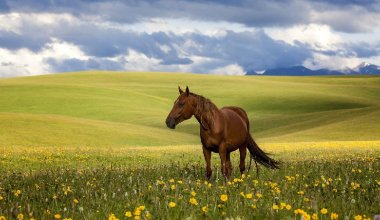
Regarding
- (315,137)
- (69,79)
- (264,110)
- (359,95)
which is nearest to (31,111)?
(264,110)

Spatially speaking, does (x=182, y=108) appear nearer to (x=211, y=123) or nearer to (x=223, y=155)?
(x=211, y=123)

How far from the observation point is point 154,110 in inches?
4205

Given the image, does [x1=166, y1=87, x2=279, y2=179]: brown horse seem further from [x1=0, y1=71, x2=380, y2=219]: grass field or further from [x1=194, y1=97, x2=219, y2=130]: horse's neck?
[x1=0, y1=71, x2=380, y2=219]: grass field

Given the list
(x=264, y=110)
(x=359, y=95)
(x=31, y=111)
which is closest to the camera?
(x=31, y=111)

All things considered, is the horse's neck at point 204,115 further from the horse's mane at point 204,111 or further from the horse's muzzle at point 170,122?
the horse's muzzle at point 170,122

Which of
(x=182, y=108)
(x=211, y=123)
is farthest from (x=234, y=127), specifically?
(x=182, y=108)

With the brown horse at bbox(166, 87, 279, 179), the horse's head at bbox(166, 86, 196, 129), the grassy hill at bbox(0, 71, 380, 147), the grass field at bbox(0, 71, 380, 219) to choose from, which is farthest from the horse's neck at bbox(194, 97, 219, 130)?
the grassy hill at bbox(0, 71, 380, 147)

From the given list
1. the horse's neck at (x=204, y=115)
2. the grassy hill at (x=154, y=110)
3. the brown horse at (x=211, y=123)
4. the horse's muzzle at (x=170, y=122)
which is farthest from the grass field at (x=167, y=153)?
the horse's neck at (x=204, y=115)

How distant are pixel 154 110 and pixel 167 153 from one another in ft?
247

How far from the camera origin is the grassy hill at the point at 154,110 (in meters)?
57.0

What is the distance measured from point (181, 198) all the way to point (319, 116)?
79.8m

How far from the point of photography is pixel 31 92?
4680 inches

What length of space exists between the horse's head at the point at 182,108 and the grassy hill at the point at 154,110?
37.8m

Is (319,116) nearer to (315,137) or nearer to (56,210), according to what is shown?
(315,137)
